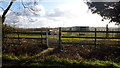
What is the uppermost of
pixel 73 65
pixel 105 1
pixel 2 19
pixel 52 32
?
pixel 105 1

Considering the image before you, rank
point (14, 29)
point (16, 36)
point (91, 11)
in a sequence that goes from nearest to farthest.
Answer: point (14, 29) < point (16, 36) < point (91, 11)

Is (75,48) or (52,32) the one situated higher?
(52,32)

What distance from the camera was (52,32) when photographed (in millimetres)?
15531

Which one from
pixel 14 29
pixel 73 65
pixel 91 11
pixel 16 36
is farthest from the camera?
pixel 91 11

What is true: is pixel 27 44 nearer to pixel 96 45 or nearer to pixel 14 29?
pixel 14 29

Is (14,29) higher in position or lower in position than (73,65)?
higher

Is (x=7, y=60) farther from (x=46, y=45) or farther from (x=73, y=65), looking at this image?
(x=46, y=45)

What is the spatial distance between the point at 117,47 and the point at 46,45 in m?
5.16

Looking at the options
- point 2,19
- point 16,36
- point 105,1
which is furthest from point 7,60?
point 105,1

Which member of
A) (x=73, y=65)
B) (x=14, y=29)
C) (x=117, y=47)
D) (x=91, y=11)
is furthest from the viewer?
(x=91, y=11)

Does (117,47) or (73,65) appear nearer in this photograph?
(73,65)

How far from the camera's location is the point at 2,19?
12141mm

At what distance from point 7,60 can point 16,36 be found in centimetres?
573

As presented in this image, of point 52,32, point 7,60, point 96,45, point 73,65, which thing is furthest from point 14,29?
point 73,65
